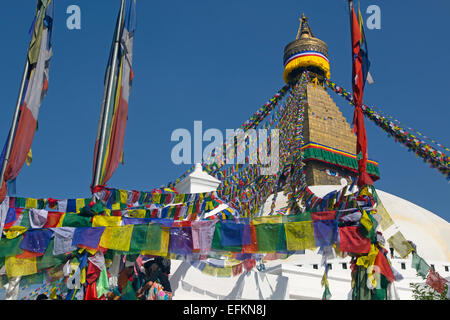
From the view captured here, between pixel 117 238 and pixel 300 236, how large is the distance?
3289 mm

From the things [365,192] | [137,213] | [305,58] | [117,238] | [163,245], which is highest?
[305,58]

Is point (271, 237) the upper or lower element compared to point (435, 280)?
upper

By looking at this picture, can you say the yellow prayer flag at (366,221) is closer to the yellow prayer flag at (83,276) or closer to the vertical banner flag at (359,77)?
the vertical banner flag at (359,77)

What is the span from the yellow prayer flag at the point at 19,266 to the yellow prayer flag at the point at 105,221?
4.35 feet

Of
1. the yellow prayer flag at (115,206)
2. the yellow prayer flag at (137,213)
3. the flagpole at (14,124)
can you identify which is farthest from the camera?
the yellow prayer flag at (115,206)

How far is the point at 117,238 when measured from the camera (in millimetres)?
8148

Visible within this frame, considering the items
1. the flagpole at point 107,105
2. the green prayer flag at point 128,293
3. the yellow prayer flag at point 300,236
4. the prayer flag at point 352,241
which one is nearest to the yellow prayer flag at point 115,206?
the flagpole at point 107,105

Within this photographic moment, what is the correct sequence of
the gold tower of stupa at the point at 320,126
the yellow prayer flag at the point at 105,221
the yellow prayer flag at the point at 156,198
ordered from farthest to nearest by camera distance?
the gold tower of stupa at the point at 320,126 < the yellow prayer flag at the point at 156,198 < the yellow prayer flag at the point at 105,221

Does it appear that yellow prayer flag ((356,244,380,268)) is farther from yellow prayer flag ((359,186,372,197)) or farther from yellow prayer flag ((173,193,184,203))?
yellow prayer flag ((173,193,184,203))

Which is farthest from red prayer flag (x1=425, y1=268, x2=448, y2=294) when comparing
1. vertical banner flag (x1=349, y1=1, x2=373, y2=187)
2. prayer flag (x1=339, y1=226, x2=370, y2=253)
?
vertical banner flag (x1=349, y1=1, x2=373, y2=187)

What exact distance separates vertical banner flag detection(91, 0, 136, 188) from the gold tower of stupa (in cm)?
1600

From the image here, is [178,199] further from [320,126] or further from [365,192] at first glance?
[320,126]

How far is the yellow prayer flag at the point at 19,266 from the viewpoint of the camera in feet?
27.1

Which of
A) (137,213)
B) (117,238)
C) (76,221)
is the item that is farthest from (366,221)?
(137,213)
